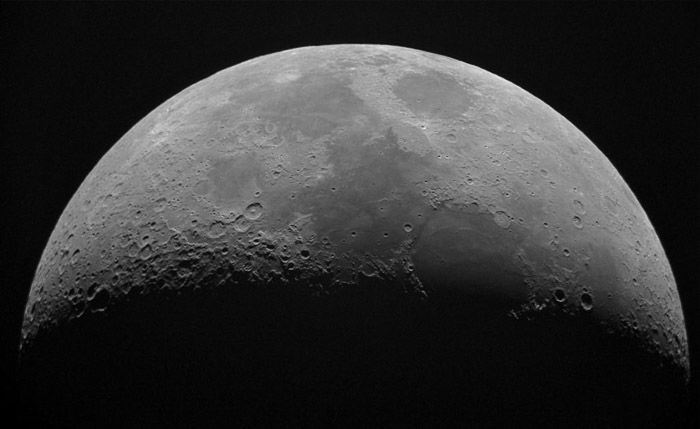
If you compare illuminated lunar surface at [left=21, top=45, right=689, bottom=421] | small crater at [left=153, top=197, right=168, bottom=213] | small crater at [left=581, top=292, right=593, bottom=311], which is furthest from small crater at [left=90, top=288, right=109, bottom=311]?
small crater at [left=581, top=292, right=593, bottom=311]

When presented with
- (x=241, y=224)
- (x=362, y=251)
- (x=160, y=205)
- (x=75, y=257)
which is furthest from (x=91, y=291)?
(x=362, y=251)

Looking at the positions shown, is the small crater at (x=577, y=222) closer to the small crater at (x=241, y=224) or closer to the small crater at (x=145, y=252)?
the small crater at (x=241, y=224)

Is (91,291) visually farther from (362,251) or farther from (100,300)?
(362,251)

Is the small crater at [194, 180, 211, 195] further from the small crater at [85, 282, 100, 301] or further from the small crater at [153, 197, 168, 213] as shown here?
the small crater at [85, 282, 100, 301]

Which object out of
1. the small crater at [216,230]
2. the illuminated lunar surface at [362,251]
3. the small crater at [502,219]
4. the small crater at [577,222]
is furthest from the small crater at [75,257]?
the small crater at [577,222]

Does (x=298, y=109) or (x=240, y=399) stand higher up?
(x=298, y=109)

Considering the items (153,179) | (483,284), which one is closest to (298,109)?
(153,179)

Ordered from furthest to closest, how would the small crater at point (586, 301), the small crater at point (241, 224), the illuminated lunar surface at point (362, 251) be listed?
the small crater at point (586, 301), the small crater at point (241, 224), the illuminated lunar surface at point (362, 251)

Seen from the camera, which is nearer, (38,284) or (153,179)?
(153,179)

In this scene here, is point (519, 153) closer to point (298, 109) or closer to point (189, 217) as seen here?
point (298, 109)
